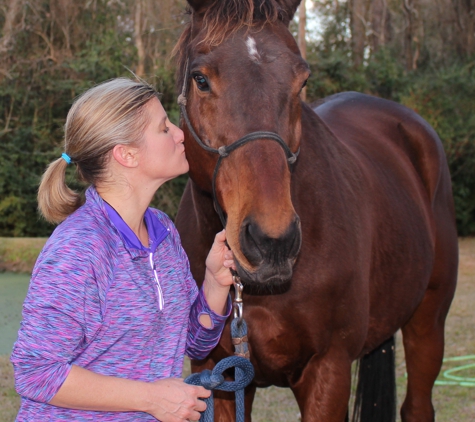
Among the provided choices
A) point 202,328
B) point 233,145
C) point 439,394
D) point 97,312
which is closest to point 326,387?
point 202,328

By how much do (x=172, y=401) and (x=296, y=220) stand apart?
0.60 m

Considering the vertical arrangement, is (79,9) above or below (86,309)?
above

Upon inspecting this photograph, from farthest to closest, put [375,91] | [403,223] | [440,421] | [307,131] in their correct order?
[375,91] < [440,421] < [403,223] < [307,131]

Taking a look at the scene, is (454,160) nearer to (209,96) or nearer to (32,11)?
(32,11)

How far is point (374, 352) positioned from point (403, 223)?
94 centimetres

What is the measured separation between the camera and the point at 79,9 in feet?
47.2

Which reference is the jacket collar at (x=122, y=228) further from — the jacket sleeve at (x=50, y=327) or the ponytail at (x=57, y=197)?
the jacket sleeve at (x=50, y=327)

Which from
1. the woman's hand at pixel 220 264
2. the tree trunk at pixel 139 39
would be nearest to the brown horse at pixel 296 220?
the woman's hand at pixel 220 264

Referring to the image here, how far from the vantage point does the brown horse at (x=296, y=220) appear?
1.91 m

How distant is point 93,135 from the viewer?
70.2 inches

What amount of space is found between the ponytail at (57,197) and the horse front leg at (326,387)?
4.00 feet

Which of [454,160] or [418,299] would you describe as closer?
[418,299]

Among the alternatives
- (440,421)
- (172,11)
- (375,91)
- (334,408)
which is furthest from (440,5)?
(334,408)

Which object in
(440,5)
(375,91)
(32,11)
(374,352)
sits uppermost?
(440,5)
